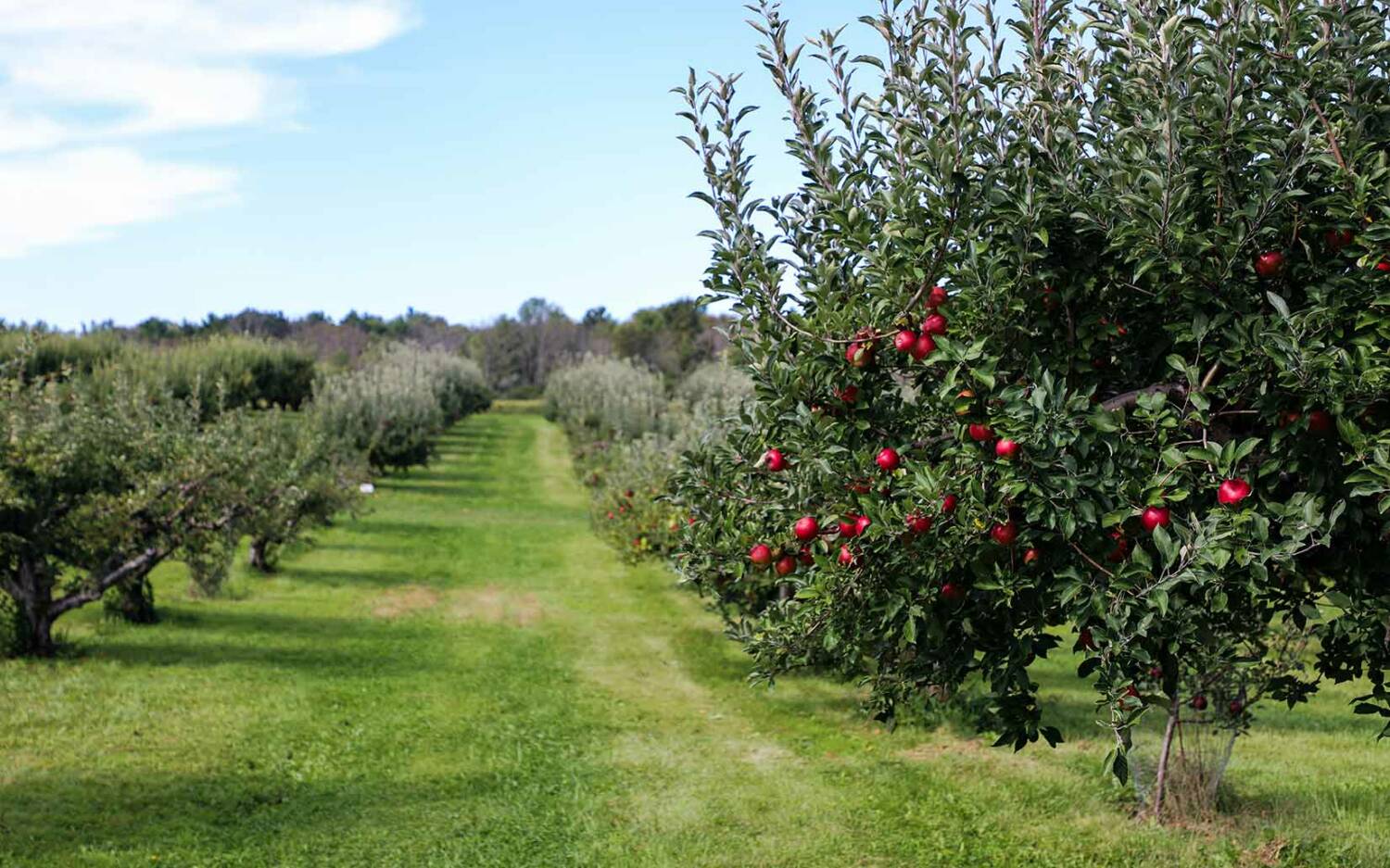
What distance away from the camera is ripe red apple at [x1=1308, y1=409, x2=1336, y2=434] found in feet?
13.9

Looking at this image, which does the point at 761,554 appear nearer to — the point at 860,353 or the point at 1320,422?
the point at 860,353

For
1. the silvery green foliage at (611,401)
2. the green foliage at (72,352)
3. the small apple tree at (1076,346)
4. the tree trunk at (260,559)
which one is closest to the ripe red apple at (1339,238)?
the small apple tree at (1076,346)

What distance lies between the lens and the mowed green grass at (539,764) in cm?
884

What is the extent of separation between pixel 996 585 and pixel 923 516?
0.38 metres

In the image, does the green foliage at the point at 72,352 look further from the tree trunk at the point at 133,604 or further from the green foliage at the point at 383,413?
the tree trunk at the point at 133,604

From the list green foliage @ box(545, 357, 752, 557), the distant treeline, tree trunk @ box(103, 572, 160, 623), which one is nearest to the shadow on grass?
green foliage @ box(545, 357, 752, 557)

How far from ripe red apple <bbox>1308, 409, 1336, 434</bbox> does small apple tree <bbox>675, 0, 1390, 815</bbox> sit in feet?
0.04

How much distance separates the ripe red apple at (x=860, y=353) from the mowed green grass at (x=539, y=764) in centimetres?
516

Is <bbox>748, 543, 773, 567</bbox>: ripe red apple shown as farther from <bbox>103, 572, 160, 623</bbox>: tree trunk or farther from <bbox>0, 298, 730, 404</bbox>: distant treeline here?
<bbox>0, 298, 730, 404</bbox>: distant treeline

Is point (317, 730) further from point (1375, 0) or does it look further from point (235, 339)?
point (235, 339)

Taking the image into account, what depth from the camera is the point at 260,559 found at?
2220 cm

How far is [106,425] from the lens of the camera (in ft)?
48.2

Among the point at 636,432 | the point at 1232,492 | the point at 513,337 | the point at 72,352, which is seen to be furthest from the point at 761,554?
the point at 513,337

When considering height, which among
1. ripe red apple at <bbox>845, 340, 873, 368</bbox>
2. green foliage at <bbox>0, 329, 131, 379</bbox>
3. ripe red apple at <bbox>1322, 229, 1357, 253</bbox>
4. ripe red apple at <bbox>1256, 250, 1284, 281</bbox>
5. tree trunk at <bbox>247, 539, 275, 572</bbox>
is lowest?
tree trunk at <bbox>247, 539, 275, 572</bbox>
